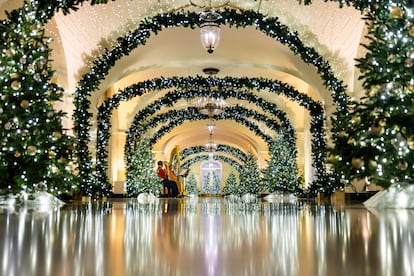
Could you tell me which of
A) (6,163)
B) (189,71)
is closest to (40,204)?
(6,163)

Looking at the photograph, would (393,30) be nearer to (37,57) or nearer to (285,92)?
(37,57)

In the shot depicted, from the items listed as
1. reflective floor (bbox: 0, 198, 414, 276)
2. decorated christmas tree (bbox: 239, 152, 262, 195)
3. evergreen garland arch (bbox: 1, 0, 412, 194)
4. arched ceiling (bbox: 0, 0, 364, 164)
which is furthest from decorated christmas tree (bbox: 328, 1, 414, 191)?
decorated christmas tree (bbox: 239, 152, 262, 195)

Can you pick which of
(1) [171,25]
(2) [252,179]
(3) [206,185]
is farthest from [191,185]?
(1) [171,25]

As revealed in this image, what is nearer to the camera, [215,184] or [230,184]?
[230,184]

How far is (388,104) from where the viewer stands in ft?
17.8

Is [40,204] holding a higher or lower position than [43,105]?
lower

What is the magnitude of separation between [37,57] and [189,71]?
29.2 ft

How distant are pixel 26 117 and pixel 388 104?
4460mm

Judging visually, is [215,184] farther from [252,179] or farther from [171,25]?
[171,25]

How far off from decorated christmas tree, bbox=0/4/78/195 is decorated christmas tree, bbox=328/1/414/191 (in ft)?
13.1

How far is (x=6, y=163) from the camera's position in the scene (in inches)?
236

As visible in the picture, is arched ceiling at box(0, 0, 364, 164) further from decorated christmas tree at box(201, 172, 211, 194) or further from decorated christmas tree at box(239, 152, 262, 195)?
decorated christmas tree at box(201, 172, 211, 194)

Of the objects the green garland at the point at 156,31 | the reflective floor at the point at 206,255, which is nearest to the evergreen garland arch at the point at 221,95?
the green garland at the point at 156,31

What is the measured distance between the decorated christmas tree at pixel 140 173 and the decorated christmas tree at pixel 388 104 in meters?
10.8
